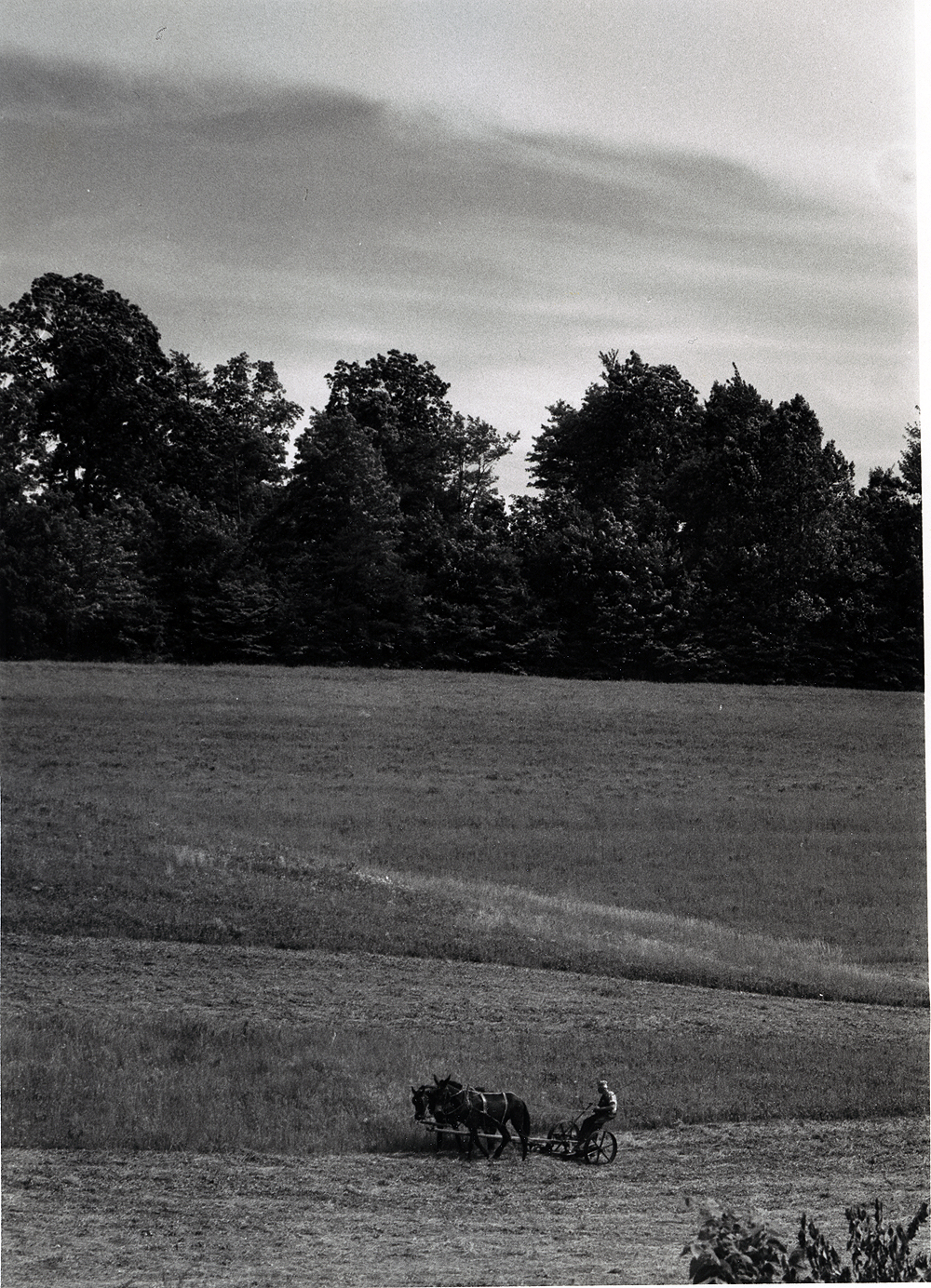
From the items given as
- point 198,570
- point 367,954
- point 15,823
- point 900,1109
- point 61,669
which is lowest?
point 900,1109

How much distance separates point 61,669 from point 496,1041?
3.11m

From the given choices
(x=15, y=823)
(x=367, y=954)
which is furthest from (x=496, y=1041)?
(x=15, y=823)

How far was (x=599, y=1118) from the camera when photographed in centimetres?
638

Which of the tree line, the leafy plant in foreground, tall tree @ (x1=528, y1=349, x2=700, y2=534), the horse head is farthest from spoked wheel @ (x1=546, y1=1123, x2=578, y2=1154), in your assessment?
tall tree @ (x1=528, y1=349, x2=700, y2=534)

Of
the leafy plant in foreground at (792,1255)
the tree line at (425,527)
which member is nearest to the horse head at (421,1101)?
the leafy plant in foreground at (792,1255)

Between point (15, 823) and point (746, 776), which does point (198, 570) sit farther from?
point (746, 776)

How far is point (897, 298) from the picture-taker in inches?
290

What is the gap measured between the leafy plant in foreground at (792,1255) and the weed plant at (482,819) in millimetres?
1550

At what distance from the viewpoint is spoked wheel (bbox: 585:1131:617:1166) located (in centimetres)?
633

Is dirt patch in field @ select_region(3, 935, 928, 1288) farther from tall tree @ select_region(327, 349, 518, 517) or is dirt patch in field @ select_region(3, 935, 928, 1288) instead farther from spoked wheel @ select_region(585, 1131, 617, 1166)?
tall tree @ select_region(327, 349, 518, 517)

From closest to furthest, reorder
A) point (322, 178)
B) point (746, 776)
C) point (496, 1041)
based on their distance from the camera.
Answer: point (496, 1041) → point (322, 178) → point (746, 776)

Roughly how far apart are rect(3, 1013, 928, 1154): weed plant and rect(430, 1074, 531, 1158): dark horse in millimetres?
155

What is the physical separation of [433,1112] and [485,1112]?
25 cm

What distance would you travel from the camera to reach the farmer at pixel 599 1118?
635 cm
